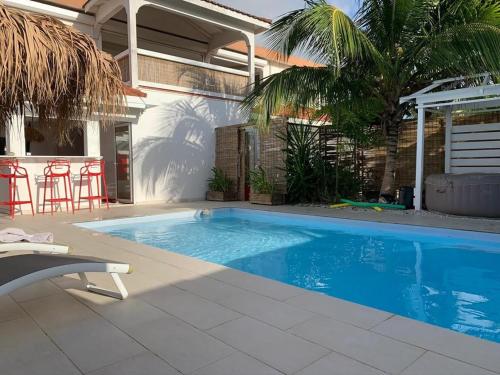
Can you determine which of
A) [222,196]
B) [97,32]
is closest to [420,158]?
[222,196]

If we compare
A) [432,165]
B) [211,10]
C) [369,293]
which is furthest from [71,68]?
[211,10]

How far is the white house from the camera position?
11445 mm

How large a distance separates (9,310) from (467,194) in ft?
26.0

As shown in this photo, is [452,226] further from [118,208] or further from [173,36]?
[173,36]

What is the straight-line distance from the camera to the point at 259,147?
11.9m

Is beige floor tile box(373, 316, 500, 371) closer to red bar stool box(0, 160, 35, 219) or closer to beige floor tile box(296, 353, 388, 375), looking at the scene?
beige floor tile box(296, 353, 388, 375)

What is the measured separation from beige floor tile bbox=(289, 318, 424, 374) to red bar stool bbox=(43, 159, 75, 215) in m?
8.37

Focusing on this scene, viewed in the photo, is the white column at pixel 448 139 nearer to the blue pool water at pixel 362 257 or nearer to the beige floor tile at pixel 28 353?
the blue pool water at pixel 362 257

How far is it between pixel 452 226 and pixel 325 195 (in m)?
4.37

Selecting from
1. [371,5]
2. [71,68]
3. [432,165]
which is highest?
[371,5]

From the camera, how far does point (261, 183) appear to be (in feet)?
36.3

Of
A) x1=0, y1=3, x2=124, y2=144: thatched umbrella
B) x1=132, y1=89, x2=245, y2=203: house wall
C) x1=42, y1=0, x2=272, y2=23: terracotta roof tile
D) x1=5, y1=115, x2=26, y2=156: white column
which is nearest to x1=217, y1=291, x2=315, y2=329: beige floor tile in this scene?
x1=0, y1=3, x2=124, y2=144: thatched umbrella

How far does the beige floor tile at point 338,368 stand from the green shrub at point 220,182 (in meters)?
10.2

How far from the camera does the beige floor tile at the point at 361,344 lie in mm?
2307
